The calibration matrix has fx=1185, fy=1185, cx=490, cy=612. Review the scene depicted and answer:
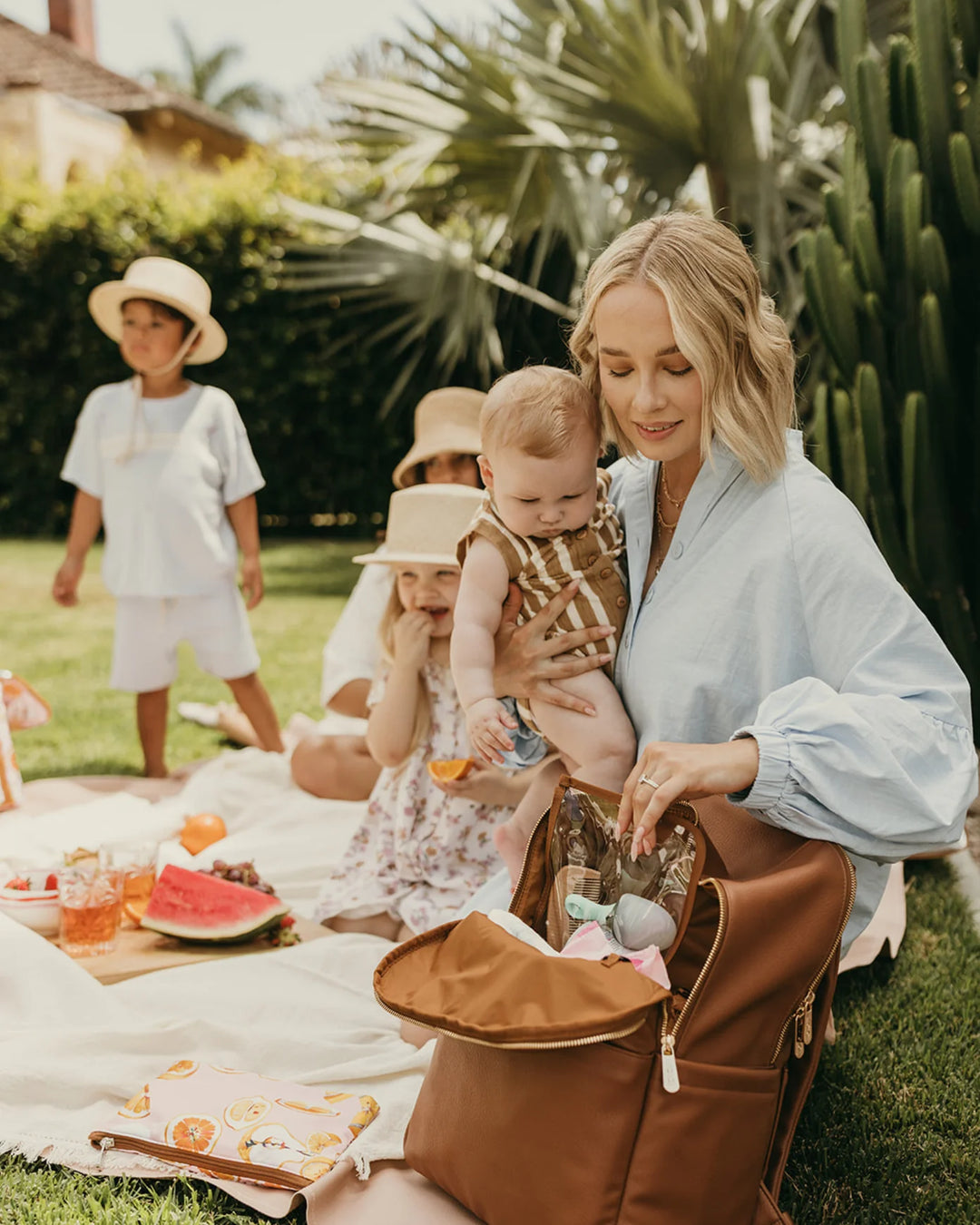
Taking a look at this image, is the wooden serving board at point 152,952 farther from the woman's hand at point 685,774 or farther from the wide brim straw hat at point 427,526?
the woman's hand at point 685,774

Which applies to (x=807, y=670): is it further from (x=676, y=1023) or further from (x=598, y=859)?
(x=676, y=1023)

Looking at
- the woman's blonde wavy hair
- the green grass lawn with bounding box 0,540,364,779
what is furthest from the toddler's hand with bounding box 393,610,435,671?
the green grass lawn with bounding box 0,540,364,779

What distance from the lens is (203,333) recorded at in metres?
5.43

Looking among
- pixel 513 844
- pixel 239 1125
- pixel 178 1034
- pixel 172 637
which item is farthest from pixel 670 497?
pixel 172 637

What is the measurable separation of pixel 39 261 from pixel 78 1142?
12.5 metres

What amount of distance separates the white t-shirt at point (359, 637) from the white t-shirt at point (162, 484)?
1.02m

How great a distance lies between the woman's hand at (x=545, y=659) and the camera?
2506 millimetres

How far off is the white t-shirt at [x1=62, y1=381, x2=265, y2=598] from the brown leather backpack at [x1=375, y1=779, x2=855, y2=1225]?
361cm

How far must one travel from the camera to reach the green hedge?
41.7 ft

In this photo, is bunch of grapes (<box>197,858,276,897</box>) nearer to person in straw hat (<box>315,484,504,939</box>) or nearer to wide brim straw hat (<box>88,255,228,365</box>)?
person in straw hat (<box>315,484,504,939</box>)

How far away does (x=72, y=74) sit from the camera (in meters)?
25.0

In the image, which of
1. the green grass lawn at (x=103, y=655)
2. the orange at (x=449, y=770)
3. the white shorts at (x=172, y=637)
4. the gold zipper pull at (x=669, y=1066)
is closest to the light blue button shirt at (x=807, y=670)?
the gold zipper pull at (x=669, y=1066)

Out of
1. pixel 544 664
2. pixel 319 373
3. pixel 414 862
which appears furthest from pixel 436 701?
pixel 319 373

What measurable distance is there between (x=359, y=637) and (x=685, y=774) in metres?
2.73
